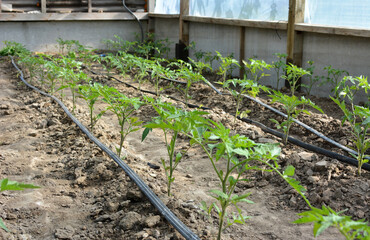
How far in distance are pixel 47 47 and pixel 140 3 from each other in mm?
2637

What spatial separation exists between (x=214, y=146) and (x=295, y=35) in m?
4.49

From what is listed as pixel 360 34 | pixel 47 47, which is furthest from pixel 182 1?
pixel 360 34

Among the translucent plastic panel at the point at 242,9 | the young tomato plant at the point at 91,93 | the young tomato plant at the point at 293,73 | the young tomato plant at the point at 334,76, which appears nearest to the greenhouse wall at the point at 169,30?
the translucent plastic panel at the point at 242,9

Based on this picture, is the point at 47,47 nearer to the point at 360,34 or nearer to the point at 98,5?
the point at 98,5

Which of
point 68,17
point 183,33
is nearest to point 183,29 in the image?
point 183,33

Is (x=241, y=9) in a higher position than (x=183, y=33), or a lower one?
higher

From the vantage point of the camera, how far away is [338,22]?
585 cm

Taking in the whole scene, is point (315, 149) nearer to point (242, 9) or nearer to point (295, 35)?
point (295, 35)

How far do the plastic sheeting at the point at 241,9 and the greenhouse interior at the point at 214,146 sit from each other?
0.03 m

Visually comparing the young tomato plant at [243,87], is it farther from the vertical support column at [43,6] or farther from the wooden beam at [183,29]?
the vertical support column at [43,6]

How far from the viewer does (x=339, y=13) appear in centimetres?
584

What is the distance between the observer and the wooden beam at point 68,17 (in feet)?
35.1

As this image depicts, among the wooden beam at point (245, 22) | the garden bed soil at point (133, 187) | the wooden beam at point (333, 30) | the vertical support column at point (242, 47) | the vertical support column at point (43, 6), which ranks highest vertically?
the vertical support column at point (43, 6)

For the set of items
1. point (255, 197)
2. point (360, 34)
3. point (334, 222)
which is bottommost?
point (255, 197)
